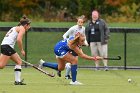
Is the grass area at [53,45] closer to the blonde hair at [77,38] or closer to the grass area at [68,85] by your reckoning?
the grass area at [68,85]

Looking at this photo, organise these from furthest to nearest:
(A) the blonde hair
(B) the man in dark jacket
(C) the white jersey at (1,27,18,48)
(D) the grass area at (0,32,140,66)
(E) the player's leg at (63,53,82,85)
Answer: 1. (D) the grass area at (0,32,140,66)
2. (B) the man in dark jacket
3. (E) the player's leg at (63,53,82,85)
4. (C) the white jersey at (1,27,18,48)
5. (A) the blonde hair

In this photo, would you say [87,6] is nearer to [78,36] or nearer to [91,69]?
[91,69]

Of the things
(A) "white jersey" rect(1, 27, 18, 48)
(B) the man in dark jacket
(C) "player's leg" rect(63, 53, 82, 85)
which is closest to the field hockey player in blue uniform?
(C) "player's leg" rect(63, 53, 82, 85)

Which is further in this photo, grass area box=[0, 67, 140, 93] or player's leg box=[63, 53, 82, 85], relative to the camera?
player's leg box=[63, 53, 82, 85]

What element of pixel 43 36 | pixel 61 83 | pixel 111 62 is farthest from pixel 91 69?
pixel 61 83

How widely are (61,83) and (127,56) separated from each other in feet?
36.0

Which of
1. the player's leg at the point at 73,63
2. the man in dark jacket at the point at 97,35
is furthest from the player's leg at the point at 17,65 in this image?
the man in dark jacket at the point at 97,35

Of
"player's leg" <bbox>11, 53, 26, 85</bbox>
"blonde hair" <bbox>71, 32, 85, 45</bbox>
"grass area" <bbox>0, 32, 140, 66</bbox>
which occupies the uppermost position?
"blonde hair" <bbox>71, 32, 85, 45</bbox>

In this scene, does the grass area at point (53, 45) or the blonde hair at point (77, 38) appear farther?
the grass area at point (53, 45)

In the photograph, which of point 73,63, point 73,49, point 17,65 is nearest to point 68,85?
point 73,63

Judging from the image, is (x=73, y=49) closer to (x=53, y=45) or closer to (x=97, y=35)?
(x=97, y=35)

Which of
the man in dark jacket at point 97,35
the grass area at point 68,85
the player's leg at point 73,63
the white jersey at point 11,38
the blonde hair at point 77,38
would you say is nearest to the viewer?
the grass area at point 68,85

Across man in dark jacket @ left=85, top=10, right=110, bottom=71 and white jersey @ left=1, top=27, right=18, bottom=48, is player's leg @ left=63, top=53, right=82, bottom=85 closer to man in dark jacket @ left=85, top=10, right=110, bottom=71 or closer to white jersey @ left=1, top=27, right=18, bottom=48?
white jersey @ left=1, top=27, right=18, bottom=48

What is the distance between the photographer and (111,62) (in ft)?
96.2
